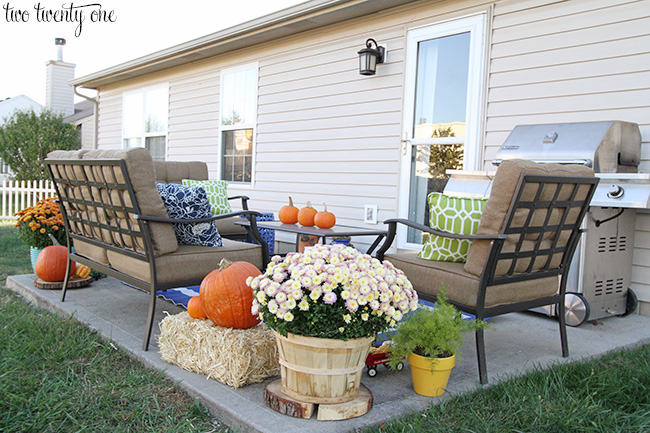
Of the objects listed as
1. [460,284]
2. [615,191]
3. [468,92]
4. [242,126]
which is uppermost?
[468,92]

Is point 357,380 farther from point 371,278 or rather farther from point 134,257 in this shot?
point 134,257

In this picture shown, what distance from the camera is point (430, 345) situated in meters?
2.09

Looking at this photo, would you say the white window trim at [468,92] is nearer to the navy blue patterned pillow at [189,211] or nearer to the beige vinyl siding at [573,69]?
the beige vinyl siding at [573,69]

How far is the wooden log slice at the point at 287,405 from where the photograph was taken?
187cm

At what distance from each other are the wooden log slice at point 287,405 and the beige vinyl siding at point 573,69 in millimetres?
2874

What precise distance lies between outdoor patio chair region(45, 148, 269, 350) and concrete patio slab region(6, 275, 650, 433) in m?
0.29

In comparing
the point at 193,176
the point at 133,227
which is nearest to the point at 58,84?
the point at 193,176

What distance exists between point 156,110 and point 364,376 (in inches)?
307

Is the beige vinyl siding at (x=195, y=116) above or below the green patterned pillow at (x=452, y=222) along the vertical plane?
above

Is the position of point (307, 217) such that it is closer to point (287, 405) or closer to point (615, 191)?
point (615, 191)

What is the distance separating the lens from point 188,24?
1180 cm

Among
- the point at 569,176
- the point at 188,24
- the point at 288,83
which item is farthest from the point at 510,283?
the point at 188,24

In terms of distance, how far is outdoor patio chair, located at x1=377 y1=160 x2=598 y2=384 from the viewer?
89.3 inches

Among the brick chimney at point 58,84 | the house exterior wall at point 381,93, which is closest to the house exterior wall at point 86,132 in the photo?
the brick chimney at point 58,84
